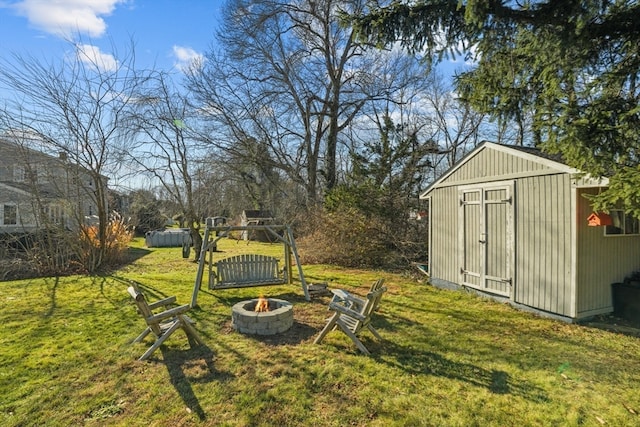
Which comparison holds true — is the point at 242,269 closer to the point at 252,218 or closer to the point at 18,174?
the point at 18,174

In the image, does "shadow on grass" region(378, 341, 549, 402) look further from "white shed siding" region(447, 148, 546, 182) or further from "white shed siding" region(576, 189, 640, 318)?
"white shed siding" region(447, 148, 546, 182)

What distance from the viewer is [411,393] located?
3191mm

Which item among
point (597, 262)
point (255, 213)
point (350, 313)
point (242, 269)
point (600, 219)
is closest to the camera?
point (350, 313)

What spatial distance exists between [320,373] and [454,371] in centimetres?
146

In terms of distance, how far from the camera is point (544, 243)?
560cm

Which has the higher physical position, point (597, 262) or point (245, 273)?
point (597, 262)

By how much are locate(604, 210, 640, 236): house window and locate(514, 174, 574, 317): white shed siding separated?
775 mm

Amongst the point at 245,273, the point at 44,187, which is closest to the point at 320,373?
the point at 245,273

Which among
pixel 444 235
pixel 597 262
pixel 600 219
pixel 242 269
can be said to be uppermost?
pixel 600 219

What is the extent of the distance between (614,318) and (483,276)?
204 cm

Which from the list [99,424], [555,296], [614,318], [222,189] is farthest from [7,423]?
[222,189]

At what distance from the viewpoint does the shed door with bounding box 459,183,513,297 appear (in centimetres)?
623

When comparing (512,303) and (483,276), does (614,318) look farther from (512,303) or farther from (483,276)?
(483,276)

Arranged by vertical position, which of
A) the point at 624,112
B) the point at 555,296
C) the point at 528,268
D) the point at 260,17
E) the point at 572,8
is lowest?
the point at 555,296
